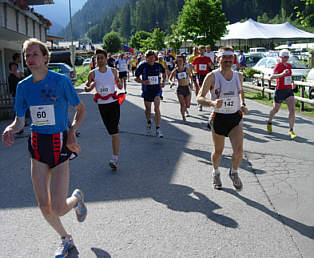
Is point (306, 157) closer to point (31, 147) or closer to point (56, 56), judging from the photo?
point (31, 147)

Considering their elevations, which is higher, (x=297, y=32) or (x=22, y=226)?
(x=297, y=32)

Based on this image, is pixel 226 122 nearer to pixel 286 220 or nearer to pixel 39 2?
pixel 286 220

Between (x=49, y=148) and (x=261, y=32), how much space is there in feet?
131

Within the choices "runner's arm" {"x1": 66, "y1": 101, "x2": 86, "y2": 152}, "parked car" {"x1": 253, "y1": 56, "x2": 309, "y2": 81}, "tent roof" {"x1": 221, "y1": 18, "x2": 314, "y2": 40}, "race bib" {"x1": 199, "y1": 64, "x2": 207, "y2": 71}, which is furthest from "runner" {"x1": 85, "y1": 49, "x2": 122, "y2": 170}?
"tent roof" {"x1": 221, "y1": 18, "x2": 314, "y2": 40}

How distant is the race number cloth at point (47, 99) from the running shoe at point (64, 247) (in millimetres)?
1035

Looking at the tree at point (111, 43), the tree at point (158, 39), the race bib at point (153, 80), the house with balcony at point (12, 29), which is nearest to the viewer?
the race bib at point (153, 80)

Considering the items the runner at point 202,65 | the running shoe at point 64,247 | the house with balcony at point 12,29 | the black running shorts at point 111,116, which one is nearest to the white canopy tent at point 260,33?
the house with balcony at point 12,29

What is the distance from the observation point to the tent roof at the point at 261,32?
38.9m

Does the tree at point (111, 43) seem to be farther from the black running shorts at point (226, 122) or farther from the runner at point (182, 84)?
the black running shorts at point (226, 122)

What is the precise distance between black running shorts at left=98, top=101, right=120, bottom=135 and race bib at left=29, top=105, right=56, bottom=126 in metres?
2.88

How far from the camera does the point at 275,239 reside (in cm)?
373

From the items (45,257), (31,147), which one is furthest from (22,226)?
(31,147)

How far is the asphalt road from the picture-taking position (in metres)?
3.64

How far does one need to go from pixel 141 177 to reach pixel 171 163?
97 centimetres
